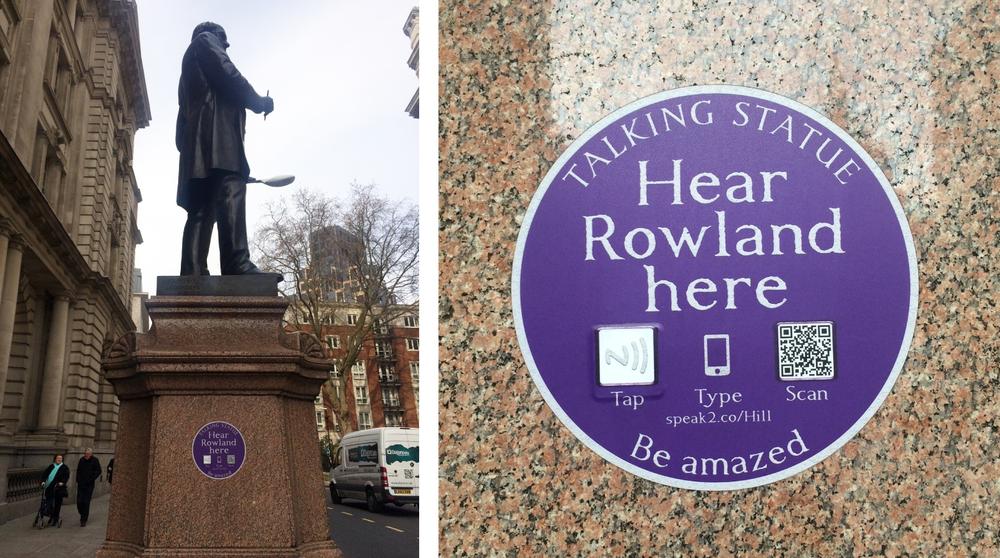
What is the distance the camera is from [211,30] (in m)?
9.18

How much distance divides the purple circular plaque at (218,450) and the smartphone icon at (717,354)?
6.48m

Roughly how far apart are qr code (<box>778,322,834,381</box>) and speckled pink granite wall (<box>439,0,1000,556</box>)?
0.41 feet

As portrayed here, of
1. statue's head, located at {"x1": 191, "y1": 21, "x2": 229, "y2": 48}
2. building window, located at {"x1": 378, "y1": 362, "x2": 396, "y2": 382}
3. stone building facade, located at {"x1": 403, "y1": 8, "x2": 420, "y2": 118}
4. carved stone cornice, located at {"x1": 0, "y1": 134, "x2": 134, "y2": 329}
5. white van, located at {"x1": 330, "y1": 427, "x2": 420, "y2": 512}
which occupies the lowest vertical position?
white van, located at {"x1": 330, "y1": 427, "x2": 420, "y2": 512}

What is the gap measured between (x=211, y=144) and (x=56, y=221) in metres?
23.0

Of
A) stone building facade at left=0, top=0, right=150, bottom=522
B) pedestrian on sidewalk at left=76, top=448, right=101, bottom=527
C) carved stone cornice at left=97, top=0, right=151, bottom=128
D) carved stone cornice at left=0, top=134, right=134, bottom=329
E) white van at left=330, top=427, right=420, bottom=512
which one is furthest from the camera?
carved stone cornice at left=97, top=0, right=151, bottom=128

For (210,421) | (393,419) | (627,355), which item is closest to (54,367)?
(210,421)

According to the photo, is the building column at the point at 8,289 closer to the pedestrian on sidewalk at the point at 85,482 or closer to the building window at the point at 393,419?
the pedestrian on sidewalk at the point at 85,482

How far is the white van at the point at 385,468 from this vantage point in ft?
86.0

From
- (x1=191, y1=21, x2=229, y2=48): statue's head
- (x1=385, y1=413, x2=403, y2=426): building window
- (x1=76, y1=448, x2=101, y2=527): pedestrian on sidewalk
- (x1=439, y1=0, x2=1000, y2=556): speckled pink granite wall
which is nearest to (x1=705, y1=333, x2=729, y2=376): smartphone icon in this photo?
(x1=439, y1=0, x2=1000, y2=556): speckled pink granite wall

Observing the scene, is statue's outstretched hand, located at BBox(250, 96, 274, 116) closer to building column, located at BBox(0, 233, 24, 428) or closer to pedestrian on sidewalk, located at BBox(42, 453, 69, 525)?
pedestrian on sidewalk, located at BBox(42, 453, 69, 525)

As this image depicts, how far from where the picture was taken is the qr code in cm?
167

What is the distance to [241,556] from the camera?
7402 mm

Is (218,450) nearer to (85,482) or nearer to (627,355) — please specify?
(627,355)

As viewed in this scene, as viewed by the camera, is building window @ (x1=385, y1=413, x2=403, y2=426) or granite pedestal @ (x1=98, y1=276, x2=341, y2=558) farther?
building window @ (x1=385, y1=413, x2=403, y2=426)
